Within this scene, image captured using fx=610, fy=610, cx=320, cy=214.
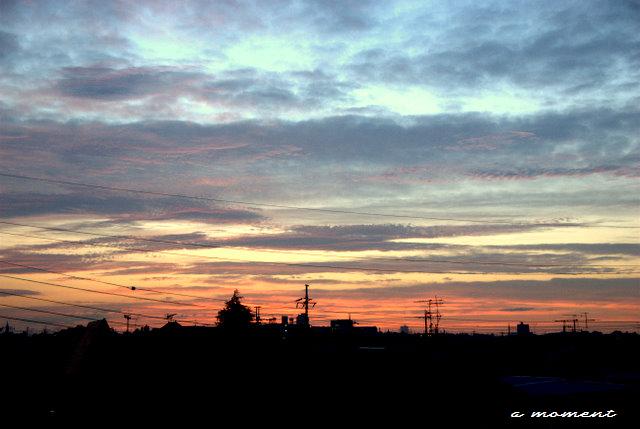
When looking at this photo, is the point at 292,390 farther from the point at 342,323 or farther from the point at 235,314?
the point at 342,323

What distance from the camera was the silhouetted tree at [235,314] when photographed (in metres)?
126

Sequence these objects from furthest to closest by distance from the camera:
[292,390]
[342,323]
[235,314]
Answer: [342,323]
[235,314]
[292,390]

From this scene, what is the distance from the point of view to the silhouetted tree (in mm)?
126188

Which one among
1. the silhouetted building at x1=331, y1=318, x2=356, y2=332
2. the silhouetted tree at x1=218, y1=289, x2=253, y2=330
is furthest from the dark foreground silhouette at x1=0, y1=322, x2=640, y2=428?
the silhouetted building at x1=331, y1=318, x2=356, y2=332

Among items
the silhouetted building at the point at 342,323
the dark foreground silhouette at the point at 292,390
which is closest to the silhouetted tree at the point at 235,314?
the silhouetted building at the point at 342,323

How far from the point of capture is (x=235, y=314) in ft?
424

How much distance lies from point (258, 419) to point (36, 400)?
44.8 ft

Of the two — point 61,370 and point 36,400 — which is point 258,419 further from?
→ point 61,370

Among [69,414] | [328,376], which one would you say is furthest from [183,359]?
[328,376]

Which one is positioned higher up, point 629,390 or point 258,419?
point 629,390

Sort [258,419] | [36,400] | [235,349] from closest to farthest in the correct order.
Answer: [258,419], [36,400], [235,349]

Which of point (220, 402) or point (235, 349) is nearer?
point (220, 402)

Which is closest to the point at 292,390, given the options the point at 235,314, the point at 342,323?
the point at 235,314

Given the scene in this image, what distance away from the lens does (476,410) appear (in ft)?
55.9
